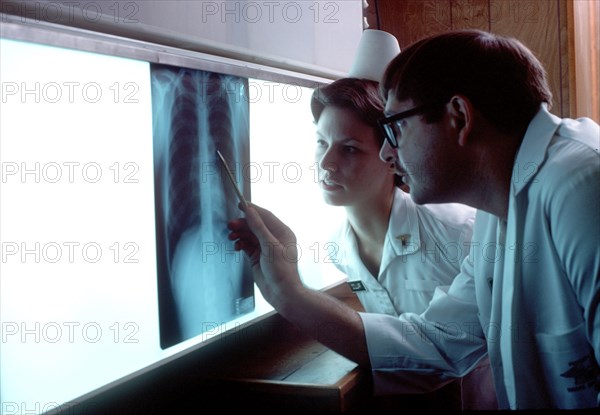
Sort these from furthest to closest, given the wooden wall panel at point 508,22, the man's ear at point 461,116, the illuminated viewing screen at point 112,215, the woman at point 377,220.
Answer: the wooden wall panel at point 508,22 → the woman at point 377,220 → the man's ear at point 461,116 → the illuminated viewing screen at point 112,215

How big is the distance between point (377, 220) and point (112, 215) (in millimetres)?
751

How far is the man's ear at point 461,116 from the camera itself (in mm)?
966

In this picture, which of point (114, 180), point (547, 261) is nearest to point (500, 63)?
point (547, 261)

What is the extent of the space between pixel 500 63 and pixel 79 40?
2.11 ft

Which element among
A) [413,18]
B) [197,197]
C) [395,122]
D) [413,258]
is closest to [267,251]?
[197,197]

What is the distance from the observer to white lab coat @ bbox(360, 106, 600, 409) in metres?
0.81

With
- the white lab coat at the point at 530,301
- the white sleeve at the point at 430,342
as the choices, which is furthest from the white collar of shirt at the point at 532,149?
the white sleeve at the point at 430,342

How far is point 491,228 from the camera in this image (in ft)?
3.63

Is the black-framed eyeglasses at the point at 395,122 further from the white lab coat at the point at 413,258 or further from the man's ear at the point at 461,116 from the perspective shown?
the white lab coat at the point at 413,258

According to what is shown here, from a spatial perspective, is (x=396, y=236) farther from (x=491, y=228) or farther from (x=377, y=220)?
(x=491, y=228)

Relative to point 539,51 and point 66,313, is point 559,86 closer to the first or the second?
point 539,51

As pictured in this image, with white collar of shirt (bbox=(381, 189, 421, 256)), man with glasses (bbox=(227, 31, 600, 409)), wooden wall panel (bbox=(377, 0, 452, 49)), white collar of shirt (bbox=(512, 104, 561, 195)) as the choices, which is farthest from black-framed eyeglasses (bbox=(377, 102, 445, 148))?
wooden wall panel (bbox=(377, 0, 452, 49))

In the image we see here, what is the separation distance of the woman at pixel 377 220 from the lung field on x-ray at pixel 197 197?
0.32 metres

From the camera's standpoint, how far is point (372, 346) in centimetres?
103
